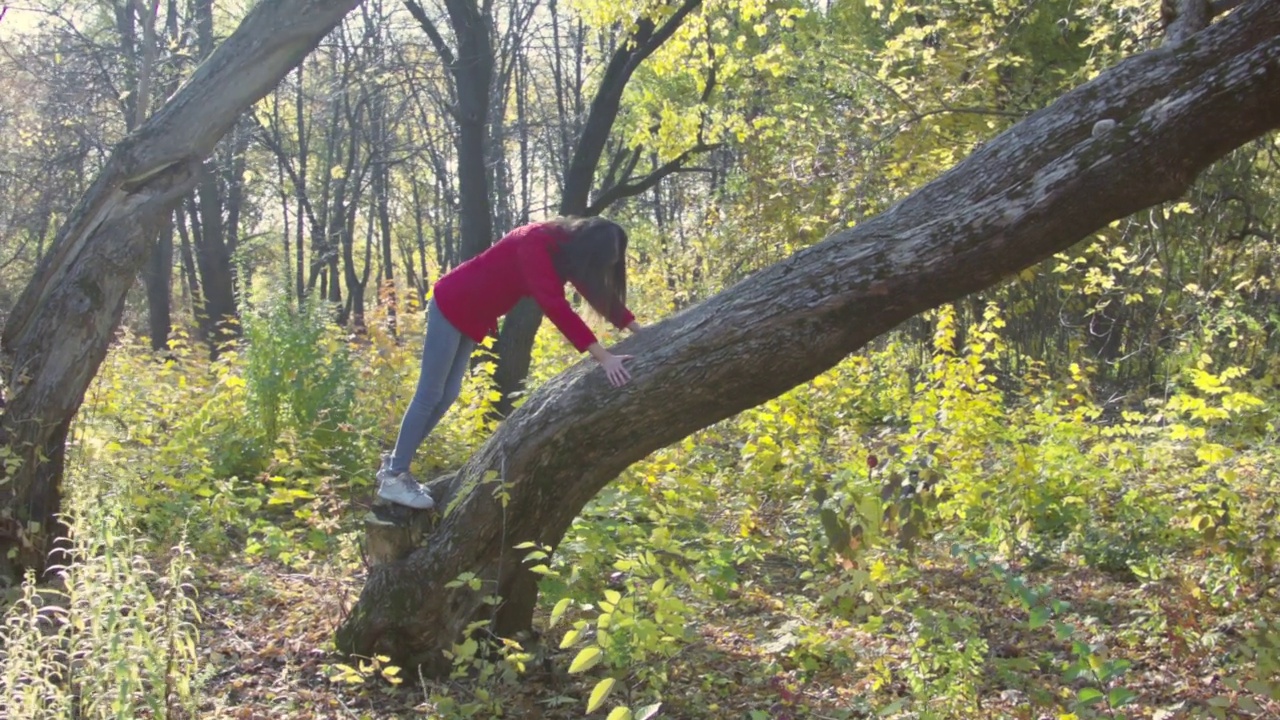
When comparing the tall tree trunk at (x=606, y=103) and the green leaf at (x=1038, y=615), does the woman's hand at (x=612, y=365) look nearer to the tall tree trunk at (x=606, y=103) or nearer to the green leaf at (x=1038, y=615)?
the green leaf at (x=1038, y=615)

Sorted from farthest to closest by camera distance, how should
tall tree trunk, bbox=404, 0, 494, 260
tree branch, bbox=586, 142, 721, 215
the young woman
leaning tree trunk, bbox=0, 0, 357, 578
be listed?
1. tree branch, bbox=586, 142, 721, 215
2. tall tree trunk, bbox=404, 0, 494, 260
3. leaning tree trunk, bbox=0, 0, 357, 578
4. the young woman

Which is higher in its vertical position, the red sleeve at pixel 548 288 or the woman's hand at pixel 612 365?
the red sleeve at pixel 548 288

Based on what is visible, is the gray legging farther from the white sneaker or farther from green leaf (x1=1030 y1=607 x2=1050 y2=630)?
green leaf (x1=1030 y1=607 x2=1050 y2=630)

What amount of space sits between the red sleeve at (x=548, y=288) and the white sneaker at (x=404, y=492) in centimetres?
96

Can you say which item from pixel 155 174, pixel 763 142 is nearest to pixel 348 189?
pixel 763 142

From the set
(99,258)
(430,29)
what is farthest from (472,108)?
(99,258)

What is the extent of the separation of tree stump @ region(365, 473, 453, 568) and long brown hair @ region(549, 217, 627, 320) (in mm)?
1170

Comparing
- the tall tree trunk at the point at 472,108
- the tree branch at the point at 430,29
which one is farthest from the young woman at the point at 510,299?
the tree branch at the point at 430,29

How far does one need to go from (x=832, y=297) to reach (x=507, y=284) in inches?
53.3

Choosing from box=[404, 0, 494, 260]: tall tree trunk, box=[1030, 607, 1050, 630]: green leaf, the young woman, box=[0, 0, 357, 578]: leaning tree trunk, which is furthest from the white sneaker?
box=[404, 0, 494, 260]: tall tree trunk

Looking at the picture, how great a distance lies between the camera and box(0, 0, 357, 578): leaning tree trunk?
15.4 ft

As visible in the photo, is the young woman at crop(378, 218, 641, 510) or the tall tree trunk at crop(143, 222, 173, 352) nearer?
the young woman at crop(378, 218, 641, 510)

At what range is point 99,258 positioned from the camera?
4.85 metres

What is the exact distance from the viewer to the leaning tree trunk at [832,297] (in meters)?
3.21
